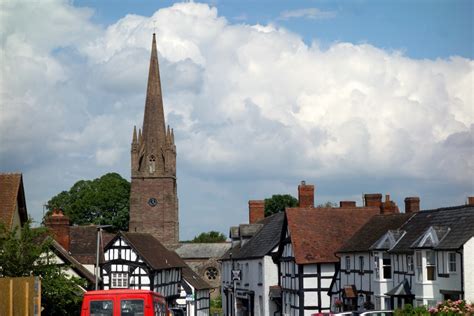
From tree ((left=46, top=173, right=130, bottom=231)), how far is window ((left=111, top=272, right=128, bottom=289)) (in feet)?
184

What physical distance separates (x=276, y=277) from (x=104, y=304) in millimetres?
42521

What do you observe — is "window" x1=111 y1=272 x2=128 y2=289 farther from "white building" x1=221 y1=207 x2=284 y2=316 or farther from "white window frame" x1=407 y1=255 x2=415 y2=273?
"white window frame" x1=407 y1=255 x2=415 y2=273

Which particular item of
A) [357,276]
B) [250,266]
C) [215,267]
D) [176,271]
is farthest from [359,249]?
[215,267]

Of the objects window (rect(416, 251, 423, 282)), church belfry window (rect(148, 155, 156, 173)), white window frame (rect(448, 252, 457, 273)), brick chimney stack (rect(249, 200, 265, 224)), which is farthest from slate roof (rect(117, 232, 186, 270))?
church belfry window (rect(148, 155, 156, 173))

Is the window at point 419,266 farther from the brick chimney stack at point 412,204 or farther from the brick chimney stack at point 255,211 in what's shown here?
the brick chimney stack at point 255,211

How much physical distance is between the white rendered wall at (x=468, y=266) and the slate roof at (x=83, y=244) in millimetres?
29853

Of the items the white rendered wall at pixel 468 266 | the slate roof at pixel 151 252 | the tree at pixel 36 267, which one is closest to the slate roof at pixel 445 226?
the white rendered wall at pixel 468 266

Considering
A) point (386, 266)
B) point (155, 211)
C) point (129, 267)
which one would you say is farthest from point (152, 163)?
point (386, 266)

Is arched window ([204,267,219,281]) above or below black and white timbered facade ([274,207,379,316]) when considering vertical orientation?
below

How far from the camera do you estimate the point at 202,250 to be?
131 meters

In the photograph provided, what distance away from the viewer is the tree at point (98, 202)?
126 metres

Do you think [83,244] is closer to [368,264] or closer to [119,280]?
[119,280]

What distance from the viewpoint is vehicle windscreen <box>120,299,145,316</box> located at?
25.2m

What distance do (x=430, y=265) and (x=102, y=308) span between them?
23.6m
